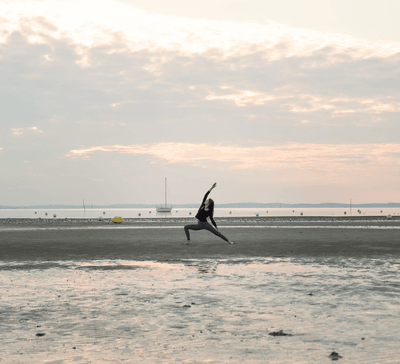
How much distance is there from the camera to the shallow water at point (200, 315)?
626cm

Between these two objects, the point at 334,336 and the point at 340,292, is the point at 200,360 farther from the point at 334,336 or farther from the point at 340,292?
the point at 340,292

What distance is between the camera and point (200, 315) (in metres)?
8.42

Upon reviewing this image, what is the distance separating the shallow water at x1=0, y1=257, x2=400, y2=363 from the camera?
6.26 metres

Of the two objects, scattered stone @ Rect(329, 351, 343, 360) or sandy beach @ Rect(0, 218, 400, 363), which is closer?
scattered stone @ Rect(329, 351, 343, 360)

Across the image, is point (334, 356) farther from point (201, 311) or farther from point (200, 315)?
point (201, 311)

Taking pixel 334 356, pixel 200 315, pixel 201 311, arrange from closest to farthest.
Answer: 1. pixel 334 356
2. pixel 200 315
3. pixel 201 311

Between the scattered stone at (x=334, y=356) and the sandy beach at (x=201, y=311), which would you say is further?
the sandy beach at (x=201, y=311)

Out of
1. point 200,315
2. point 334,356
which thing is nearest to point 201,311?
point 200,315

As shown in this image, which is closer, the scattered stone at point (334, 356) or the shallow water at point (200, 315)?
the scattered stone at point (334, 356)

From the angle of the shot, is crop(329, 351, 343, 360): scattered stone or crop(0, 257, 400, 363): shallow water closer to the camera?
crop(329, 351, 343, 360): scattered stone

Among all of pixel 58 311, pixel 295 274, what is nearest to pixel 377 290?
pixel 295 274

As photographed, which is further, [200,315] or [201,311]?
[201,311]

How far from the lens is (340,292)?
10.6 metres

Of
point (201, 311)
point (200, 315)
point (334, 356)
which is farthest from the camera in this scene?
point (201, 311)
